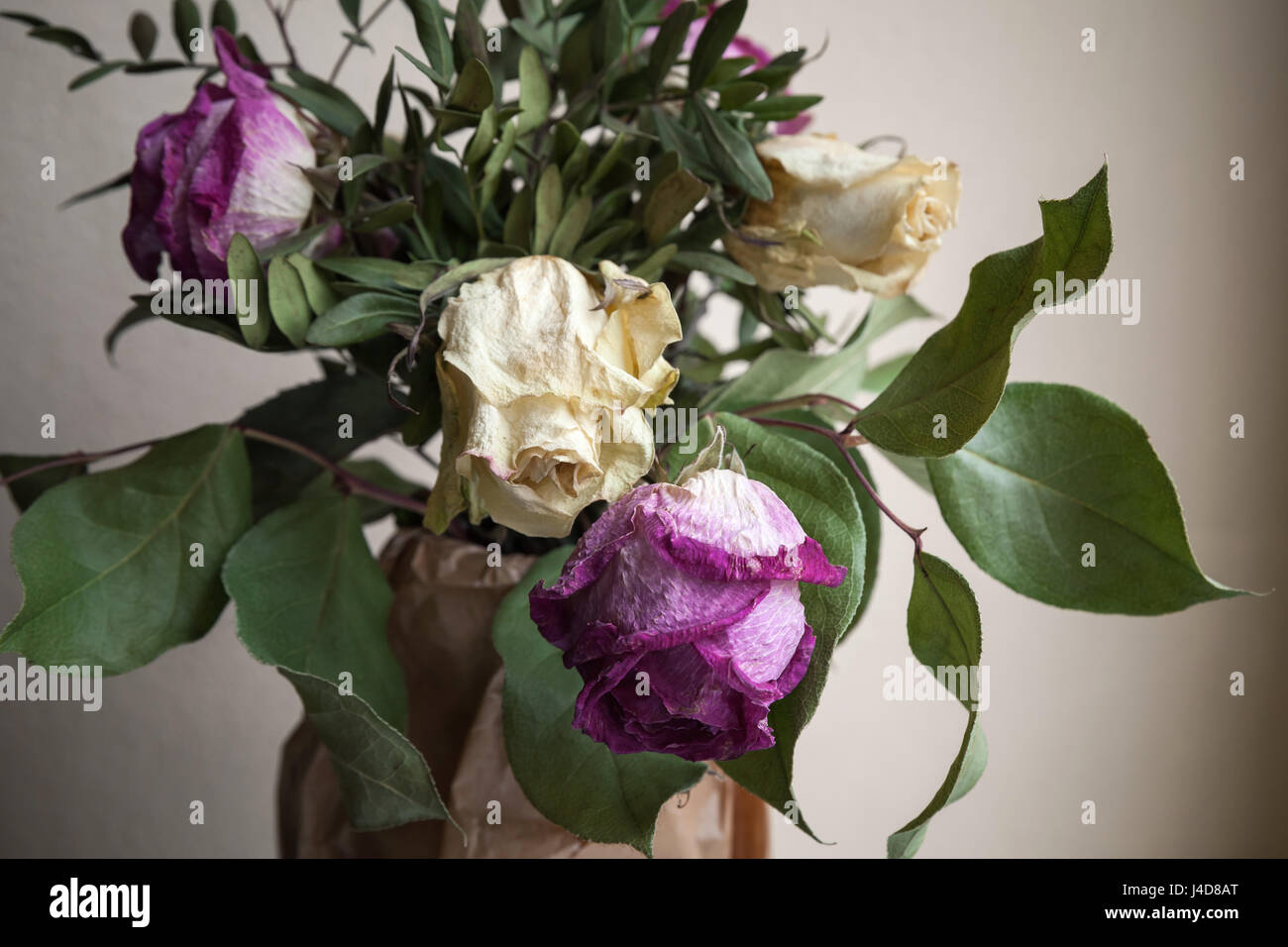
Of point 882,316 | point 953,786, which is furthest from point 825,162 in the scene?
point 953,786

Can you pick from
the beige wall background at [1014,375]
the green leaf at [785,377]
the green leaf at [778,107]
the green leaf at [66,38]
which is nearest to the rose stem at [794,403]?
the green leaf at [785,377]

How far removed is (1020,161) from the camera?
2.41ft

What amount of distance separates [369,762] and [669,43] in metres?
0.29

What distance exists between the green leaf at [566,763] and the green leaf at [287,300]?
0.41 ft

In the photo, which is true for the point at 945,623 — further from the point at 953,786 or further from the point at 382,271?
the point at 382,271

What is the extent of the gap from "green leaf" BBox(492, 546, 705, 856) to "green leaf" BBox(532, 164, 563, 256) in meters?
0.13

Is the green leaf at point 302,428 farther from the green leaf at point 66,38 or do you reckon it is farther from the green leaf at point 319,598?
the green leaf at point 66,38

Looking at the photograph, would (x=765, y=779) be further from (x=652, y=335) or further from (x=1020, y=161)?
(x=1020, y=161)

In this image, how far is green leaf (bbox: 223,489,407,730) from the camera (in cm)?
40

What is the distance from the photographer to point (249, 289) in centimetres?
35

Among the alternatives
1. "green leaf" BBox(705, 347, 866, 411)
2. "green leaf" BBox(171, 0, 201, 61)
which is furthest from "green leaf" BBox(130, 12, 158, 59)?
"green leaf" BBox(705, 347, 866, 411)

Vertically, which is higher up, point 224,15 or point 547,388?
point 224,15
